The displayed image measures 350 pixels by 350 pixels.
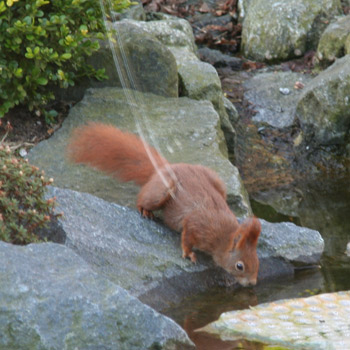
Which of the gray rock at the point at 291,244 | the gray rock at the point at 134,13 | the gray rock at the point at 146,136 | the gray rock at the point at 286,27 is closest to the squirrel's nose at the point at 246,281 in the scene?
the gray rock at the point at 291,244

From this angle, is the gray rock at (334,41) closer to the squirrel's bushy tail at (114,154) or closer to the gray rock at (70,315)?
the squirrel's bushy tail at (114,154)

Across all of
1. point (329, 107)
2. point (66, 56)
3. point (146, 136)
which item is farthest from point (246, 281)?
point (329, 107)

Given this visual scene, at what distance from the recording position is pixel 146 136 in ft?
20.1

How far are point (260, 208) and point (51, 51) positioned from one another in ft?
7.07

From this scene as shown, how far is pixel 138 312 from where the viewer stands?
3344 millimetres

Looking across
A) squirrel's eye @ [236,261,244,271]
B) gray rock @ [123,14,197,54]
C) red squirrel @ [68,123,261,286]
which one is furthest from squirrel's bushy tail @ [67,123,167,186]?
gray rock @ [123,14,197,54]

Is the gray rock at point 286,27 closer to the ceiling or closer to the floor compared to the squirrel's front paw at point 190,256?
closer to the ceiling

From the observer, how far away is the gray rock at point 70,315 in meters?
3.19

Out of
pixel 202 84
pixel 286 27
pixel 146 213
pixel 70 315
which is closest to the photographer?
pixel 70 315

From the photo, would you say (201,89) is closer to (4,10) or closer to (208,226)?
(4,10)

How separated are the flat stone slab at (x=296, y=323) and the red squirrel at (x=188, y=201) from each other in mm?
453

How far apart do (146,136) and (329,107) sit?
232cm

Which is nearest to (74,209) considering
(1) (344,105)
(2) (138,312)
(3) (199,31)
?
(2) (138,312)

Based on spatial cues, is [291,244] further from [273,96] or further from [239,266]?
[273,96]
